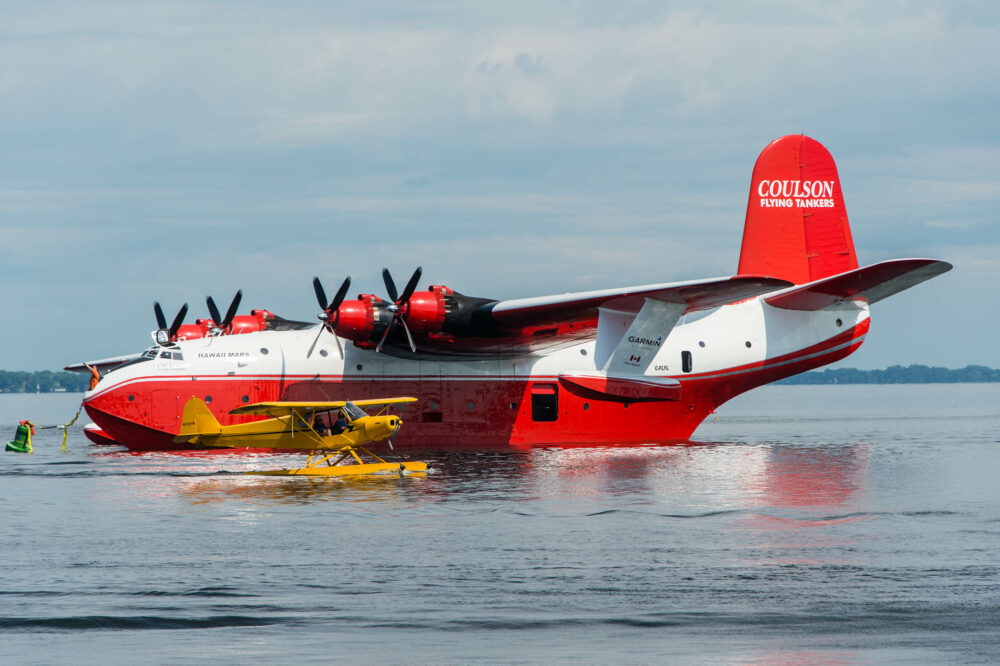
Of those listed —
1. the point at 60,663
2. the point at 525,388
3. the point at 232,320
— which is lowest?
the point at 60,663

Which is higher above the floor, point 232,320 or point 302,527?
point 232,320

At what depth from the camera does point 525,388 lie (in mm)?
28656

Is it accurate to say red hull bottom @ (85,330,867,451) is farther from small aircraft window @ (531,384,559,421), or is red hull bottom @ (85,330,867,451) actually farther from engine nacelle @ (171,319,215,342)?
engine nacelle @ (171,319,215,342)

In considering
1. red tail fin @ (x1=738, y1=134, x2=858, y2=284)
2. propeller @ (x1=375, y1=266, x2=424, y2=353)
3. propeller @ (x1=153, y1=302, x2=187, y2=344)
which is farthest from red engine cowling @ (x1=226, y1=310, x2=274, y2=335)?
red tail fin @ (x1=738, y1=134, x2=858, y2=284)

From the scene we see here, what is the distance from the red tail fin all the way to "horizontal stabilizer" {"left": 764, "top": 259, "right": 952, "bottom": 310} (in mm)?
1616

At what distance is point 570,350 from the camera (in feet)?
96.7

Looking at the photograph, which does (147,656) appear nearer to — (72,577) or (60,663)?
(60,663)

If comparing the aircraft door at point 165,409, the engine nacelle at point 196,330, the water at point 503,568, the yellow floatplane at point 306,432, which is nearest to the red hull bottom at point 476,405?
the aircraft door at point 165,409

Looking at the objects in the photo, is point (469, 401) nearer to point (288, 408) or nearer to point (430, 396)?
point (430, 396)

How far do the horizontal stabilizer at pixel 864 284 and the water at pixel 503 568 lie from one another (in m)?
5.69

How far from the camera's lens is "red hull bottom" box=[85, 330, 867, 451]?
2588 centimetres

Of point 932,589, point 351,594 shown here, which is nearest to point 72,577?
point 351,594

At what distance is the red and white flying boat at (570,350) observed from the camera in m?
26.0

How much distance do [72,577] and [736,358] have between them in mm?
22618
